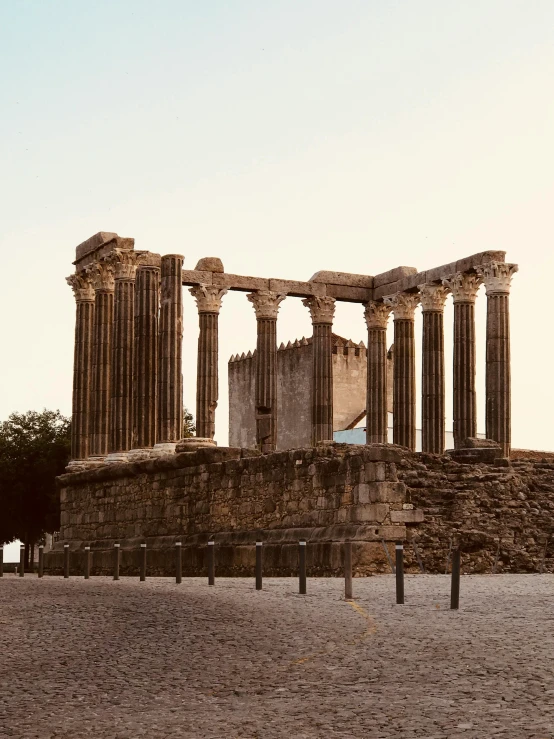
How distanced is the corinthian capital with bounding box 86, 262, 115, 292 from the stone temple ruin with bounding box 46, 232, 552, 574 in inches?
1.6

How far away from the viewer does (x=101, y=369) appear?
120 feet

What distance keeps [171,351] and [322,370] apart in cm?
638

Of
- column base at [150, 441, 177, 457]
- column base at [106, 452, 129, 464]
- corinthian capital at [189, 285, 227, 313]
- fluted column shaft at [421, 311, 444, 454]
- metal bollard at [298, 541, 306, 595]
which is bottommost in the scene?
metal bollard at [298, 541, 306, 595]

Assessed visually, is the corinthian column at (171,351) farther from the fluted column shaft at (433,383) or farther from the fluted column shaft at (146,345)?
the fluted column shaft at (433,383)

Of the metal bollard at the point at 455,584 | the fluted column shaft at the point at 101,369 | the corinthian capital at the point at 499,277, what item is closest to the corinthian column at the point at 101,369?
the fluted column shaft at the point at 101,369

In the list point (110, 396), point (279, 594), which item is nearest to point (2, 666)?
point (279, 594)

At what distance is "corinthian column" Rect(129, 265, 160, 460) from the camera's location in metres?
34.3

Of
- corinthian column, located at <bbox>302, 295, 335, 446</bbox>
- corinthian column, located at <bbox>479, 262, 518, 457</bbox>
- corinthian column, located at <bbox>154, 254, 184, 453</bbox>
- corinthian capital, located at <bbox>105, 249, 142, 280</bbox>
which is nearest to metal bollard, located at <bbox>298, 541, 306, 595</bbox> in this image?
corinthian column, located at <bbox>154, 254, 184, 453</bbox>

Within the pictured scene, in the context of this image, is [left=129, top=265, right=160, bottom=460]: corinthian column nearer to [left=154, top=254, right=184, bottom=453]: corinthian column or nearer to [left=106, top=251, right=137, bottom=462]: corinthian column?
[left=106, top=251, right=137, bottom=462]: corinthian column

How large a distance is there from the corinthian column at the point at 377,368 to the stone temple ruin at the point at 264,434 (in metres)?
0.04

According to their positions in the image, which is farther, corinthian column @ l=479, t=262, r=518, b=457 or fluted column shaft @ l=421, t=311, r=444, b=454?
fluted column shaft @ l=421, t=311, r=444, b=454

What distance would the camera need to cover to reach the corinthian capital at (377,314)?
39.7m

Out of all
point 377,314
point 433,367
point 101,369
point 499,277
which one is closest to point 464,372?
point 433,367

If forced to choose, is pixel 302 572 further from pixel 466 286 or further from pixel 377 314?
pixel 377 314
